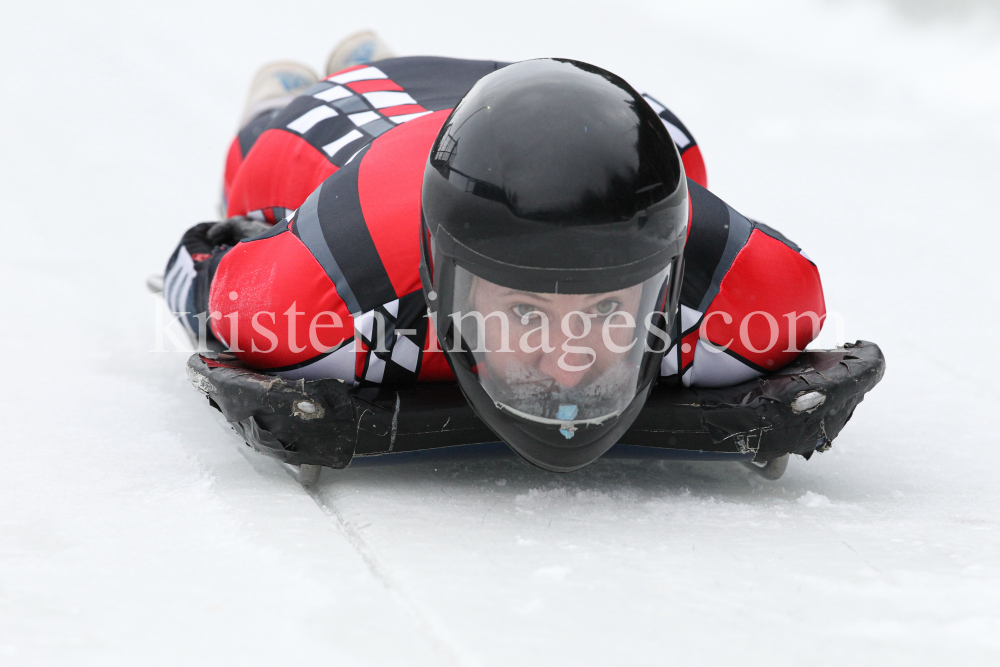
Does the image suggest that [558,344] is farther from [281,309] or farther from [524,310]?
[281,309]

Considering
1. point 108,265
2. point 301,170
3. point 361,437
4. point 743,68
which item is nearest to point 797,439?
point 361,437

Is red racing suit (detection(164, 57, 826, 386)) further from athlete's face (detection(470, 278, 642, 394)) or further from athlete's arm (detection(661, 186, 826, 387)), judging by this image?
athlete's face (detection(470, 278, 642, 394))

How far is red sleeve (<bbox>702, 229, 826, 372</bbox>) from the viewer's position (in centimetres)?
198

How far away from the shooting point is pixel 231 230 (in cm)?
263

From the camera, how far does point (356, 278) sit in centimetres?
193

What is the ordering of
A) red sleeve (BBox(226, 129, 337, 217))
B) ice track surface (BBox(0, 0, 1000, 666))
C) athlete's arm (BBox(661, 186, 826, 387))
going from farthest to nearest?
red sleeve (BBox(226, 129, 337, 217))
athlete's arm (BBox(661, 186, 826, 387))
ice track surface (BBox(0, 0, 1000, 666))

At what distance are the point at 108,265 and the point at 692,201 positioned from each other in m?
2.50

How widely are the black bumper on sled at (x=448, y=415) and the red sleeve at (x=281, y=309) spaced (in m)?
0.07

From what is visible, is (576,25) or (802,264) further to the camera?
(576,25)

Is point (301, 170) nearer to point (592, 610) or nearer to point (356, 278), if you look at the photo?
point (356, 278)

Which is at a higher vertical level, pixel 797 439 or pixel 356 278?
pixel 356 278

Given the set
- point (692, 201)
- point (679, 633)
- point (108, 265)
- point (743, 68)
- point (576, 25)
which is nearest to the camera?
point (679, 633)

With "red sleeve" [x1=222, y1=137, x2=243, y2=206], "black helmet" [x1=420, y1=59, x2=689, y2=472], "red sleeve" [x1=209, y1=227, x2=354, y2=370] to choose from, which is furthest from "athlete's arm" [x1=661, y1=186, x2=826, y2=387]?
"red sleeve" [x1=222, y1=137, x2=243, y2=206]

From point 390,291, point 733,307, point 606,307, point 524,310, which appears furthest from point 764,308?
point 390,291
